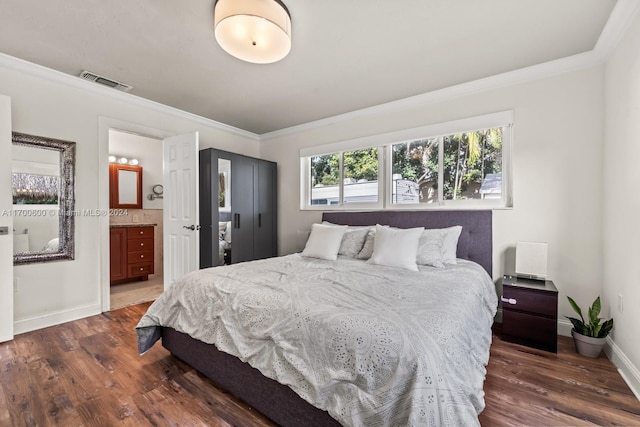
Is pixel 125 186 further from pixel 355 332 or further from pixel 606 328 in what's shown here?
pixel 606 328

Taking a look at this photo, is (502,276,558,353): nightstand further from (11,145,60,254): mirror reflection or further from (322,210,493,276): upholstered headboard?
(11,145,60,254): mirror reflection

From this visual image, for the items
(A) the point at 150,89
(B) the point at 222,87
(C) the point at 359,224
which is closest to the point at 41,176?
(A) the point at 150,89

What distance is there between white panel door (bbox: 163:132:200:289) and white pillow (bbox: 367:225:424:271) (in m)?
2.11

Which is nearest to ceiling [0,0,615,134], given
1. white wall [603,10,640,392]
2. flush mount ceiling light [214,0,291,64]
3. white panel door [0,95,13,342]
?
flush mount ceiling light [214,0,291,64]

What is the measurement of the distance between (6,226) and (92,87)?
1.61 meters

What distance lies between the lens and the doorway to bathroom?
13.7ft

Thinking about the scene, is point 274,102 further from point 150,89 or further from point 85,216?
point 85,216

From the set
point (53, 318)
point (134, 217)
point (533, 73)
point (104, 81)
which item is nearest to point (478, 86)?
point (533, 73)

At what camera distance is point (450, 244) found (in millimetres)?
2654

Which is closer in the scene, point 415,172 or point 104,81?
point 104,81

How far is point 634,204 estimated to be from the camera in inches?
70.2

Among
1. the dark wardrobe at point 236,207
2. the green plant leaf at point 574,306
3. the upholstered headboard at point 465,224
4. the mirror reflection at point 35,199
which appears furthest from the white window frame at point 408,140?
the mirror reflection at point 35,199

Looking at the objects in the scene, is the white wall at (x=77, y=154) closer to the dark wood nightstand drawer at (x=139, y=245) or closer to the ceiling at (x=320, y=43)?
the ceiling at (x=320, y=43)

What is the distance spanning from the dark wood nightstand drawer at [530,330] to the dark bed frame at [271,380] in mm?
492
